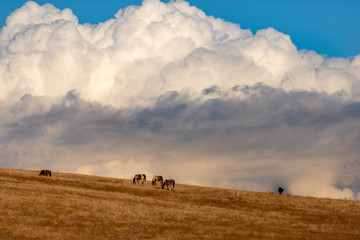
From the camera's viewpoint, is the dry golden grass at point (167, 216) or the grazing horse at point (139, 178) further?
the grazing horse at point (139, 178)

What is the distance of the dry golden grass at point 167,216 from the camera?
3431 cm

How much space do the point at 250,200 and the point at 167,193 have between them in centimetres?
976

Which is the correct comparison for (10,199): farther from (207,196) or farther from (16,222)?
(207,196)

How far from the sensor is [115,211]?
41062 mm

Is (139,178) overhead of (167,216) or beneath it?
overhead

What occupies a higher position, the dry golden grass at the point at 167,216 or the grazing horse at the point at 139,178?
the grazing horse at the point at 139,178

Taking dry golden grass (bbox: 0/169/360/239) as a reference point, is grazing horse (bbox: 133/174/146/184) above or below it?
above

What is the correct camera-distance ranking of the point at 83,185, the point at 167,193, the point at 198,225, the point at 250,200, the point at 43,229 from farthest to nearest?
the point at 83,185 < the point at 167,193 < the point at 250,200 < the point at 198,225 < the point at 43,229

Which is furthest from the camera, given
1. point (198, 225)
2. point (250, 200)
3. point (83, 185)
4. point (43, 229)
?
point (83, 185)

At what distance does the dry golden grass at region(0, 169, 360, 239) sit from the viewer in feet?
113

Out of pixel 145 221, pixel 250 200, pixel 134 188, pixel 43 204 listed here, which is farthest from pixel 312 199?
pixel 43 204

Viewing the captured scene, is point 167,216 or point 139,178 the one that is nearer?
point 167,216

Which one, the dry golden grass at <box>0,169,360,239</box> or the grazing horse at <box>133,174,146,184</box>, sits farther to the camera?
the grazing horse at <box>133,174,146,184</box>

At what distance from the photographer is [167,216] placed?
4091 centimetres
